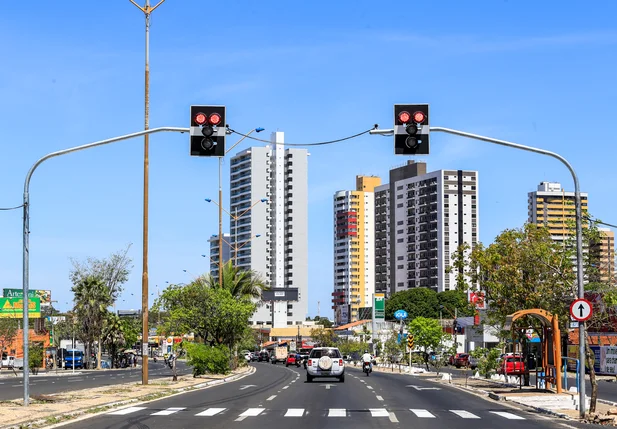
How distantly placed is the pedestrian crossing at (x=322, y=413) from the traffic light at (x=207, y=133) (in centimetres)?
717

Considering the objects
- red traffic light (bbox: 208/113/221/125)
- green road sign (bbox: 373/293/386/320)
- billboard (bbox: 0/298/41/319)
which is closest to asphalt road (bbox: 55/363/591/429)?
red traffic light (bbox: 208/113/221/125)

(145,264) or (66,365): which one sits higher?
(145,264)

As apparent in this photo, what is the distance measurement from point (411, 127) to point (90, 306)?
67.8m

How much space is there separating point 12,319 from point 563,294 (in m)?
69.8

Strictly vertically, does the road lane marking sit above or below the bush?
above

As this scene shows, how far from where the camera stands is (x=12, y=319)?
90250 millimetres

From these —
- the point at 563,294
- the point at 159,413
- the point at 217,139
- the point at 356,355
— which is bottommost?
the point at 356,355

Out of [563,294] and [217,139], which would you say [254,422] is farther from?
[563,294]

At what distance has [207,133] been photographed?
66.2 ft

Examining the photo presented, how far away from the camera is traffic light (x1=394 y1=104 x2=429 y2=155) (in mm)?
20125

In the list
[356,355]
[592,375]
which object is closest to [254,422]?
[592,375]

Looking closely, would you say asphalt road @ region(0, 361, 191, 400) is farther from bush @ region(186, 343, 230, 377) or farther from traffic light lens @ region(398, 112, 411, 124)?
traffic light lens @ region(398, 112, 411, 124)

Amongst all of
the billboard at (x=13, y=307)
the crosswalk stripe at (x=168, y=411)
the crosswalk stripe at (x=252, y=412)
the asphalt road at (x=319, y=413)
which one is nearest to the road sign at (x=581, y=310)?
the asphalt road at (x=319, y=413)

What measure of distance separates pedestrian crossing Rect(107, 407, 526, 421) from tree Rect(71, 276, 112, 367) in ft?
190
